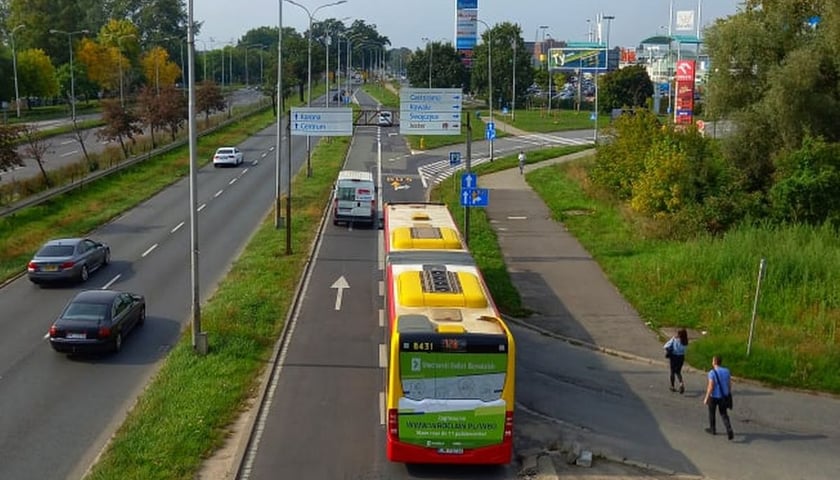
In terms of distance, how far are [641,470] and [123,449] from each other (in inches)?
329

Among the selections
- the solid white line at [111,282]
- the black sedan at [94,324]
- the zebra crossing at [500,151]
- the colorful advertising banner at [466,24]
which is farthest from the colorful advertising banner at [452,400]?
the colorful advertising banner at [466,24]

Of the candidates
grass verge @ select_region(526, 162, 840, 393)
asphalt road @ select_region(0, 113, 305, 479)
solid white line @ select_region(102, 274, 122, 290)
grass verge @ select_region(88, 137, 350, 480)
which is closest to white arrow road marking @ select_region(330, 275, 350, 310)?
grass verge @ select_region(88, 137, 350, 480)

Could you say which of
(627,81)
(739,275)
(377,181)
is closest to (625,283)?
(739,275)

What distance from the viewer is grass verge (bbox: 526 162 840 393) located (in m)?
19.8

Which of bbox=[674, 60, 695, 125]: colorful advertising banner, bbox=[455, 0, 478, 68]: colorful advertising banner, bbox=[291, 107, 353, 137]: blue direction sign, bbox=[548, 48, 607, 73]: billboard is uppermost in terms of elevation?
bbox=[455, 0, 478, 68]: colorful advertising banner

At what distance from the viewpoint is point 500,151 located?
6638 centimetres

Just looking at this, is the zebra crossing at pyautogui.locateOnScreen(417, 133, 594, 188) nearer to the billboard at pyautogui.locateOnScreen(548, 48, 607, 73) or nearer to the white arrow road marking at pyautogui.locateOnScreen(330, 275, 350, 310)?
the white arrow road marking at pyautogui.locateOnScreen(330, 275, 350, 310)

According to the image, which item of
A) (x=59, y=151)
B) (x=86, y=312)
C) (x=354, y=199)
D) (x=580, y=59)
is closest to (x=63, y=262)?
(x=86, y=312)

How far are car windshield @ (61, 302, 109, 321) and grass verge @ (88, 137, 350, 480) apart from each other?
73.8 inches

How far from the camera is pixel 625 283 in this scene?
2692 cm

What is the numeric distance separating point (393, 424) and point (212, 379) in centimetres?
564

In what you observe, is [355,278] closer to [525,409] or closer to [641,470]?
[525,409]

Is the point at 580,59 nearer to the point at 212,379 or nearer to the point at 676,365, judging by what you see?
the point at 676,365

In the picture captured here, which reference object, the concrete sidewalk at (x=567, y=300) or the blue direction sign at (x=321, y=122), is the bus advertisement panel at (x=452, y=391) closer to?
the concrete sidewalk at (x=567, y=300)
